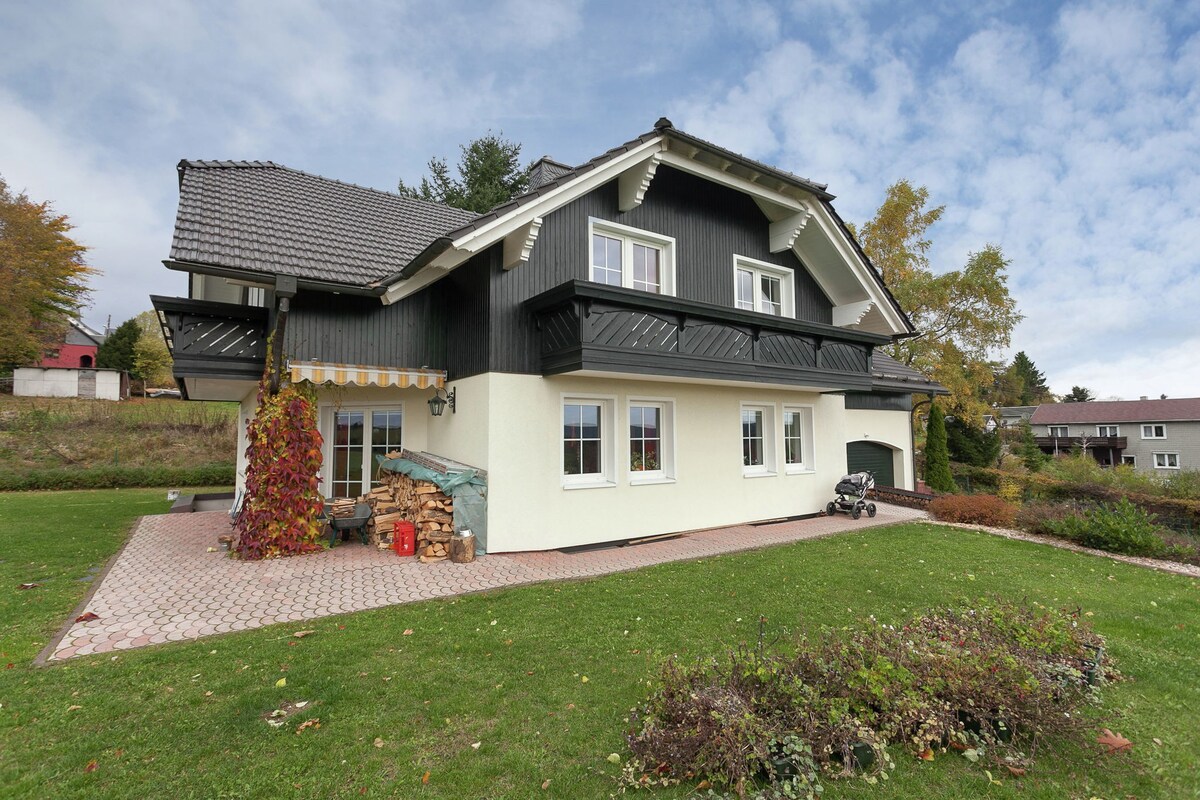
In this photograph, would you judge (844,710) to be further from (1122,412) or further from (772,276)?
(1122,412)

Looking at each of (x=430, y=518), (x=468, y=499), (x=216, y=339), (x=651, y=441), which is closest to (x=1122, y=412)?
(x=651, y=441)

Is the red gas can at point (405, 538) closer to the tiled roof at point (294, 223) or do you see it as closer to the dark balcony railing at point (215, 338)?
the dark balcony railing at point (215, 338)

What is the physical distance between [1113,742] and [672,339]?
7443 mm

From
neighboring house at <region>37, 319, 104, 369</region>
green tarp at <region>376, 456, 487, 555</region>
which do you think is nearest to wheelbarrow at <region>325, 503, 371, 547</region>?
green tarp at <region>376, 456, 487, 555</region>

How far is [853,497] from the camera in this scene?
13328mm

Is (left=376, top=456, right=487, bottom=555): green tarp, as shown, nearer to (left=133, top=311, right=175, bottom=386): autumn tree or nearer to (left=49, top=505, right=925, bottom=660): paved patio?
(left=49, top=505, right=925, bottom=660): paved patio

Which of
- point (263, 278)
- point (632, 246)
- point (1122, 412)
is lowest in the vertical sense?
point (1122, 412)

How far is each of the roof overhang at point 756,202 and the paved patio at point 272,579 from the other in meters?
5.12

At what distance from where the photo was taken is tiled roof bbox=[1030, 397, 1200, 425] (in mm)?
44156

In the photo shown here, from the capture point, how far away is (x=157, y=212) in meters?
20.5

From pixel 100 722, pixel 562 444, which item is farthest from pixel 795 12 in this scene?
pixel 100 722

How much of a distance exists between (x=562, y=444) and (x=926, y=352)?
24.1 m

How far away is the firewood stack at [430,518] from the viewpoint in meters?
8.77

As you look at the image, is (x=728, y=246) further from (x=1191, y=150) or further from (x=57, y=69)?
(x=57, y=69)
